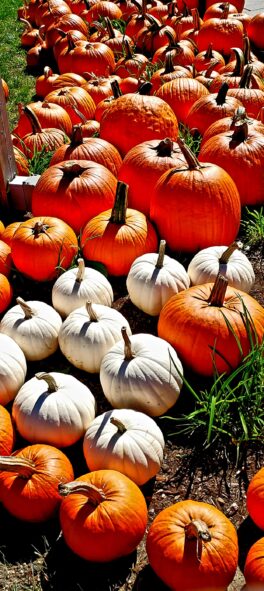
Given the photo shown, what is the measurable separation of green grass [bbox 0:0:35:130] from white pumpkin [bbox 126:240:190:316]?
349 centimetres

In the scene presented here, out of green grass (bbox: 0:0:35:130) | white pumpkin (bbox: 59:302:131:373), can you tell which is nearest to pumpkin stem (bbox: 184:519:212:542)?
white pumpkin (bbox: 59:302:131:373)

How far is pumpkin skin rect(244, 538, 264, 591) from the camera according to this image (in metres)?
2.37

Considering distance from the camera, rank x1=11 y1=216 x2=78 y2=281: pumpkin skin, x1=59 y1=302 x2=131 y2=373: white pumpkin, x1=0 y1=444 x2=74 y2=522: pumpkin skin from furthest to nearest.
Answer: x1=11 y1=216 x2=78 y2=281: pumpkin skin
x1=59 y1=302 x2=131 y2=373: white pumpkin
x1=0 y1=444 x2=74 y2=522: pumpkin skin

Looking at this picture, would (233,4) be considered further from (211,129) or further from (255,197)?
(255,197)

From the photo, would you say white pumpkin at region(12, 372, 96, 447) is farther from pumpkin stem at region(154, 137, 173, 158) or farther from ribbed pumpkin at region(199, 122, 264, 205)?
ribbed pumpkin at region(199, 122, 264, 205)

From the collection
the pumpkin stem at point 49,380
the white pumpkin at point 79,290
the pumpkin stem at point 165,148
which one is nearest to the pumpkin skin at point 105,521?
the pumpkin stem at point 49,380

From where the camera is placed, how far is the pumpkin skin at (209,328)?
336 centimetres

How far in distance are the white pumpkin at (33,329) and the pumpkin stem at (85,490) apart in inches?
42.7

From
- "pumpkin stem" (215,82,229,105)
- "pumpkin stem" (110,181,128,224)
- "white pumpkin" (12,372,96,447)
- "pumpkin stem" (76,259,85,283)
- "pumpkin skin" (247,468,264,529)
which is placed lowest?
"pumpkin skin" (247,468,264,529)

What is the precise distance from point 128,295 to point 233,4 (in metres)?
5.83

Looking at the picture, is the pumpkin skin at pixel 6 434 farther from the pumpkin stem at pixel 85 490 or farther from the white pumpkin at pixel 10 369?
the pumpkin stem at pixel 85 490

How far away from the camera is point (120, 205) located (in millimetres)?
4031

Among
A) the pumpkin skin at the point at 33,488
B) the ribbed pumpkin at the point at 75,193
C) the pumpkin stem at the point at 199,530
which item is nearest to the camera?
the pumpkin stem at the point at 199,530

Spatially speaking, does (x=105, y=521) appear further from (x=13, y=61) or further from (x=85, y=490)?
(x=13, y=61)
